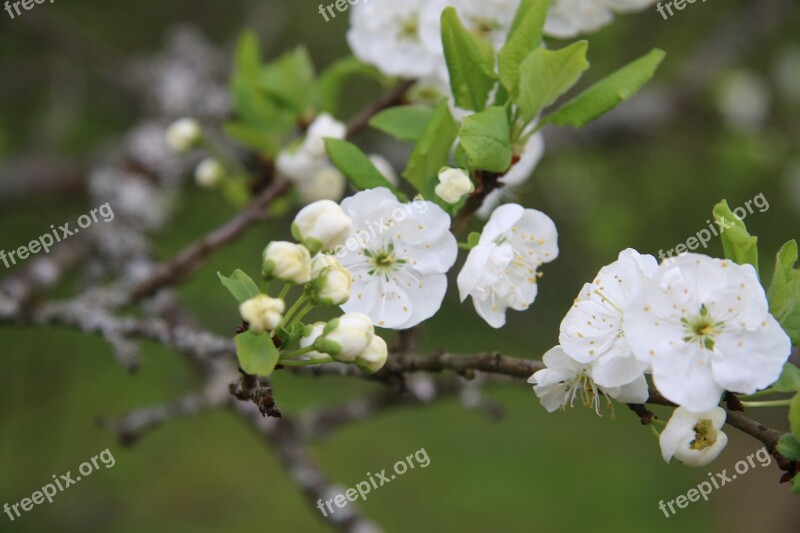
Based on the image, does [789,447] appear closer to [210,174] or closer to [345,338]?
[345,338]

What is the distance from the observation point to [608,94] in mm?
1026

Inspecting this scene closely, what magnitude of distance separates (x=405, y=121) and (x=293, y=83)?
379mm

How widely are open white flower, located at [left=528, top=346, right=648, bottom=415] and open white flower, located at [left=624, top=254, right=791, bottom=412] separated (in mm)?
62

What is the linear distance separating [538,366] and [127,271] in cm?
125

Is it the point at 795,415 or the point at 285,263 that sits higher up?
the point at 285,263

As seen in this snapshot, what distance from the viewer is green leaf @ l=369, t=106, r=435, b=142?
1072mm

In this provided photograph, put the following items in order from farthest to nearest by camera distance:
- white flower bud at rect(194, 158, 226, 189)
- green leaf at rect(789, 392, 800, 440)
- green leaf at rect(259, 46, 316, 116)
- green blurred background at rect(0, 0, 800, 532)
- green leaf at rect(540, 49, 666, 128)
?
1. green blurred background at rect(0, 0, 800, 532)
2. white flower bud at rect(194, 158, 226, 189)
3. green leaf at rect(259, 46, 316, 116)
4. green leaf at rect(540, 49, 666, 128)
5. green leaf at rect(789, 392, 800, 440)

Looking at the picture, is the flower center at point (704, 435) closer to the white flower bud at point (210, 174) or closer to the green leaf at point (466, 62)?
the green leaf at point (466, 62)

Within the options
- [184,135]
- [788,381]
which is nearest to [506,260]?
[788,381]

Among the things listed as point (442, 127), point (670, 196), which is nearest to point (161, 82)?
point (442, 127)

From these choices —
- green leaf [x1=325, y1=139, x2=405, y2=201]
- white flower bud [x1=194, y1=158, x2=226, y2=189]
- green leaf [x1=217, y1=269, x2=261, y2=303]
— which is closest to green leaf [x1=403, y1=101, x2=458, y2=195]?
green leaf [x1=325, y1=139, x2=405, y2=201]

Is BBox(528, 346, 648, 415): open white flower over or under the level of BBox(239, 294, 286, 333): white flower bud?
under

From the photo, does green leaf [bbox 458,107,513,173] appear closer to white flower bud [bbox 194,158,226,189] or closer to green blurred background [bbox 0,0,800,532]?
white flower bud [bbox 194,158,226,189]

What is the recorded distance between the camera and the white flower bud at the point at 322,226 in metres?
0.87
